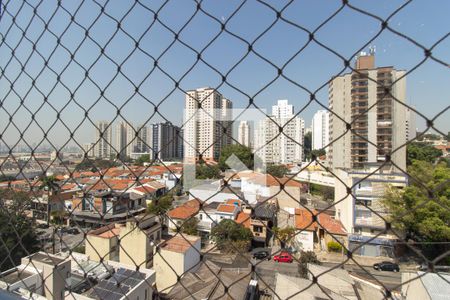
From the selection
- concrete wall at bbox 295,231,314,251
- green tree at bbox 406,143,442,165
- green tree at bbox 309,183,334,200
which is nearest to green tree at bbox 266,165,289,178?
green tree at bbox 406,143,442,165

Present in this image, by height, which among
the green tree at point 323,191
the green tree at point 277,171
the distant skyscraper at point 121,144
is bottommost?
the green tree at point 323,191

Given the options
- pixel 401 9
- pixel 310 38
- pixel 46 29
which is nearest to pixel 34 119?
pixel 46 29

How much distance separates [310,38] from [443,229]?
5706mm

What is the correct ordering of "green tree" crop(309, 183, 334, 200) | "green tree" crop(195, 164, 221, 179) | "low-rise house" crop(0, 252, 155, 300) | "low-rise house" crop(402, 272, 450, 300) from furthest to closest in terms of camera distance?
"green tree" crop(309, 183, 334, 200) < "low-rise house" crop(402, 272, 450, 300) < "green tree" crop(195, 164, 221, 179) < "low-rise house" crop(0, 252, 155, 300)

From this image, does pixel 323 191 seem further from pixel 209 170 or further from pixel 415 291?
pixel 209 170

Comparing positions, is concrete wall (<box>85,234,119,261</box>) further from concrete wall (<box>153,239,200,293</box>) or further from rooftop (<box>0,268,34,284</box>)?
concrete wall (<box>153,239,200,293</box>)

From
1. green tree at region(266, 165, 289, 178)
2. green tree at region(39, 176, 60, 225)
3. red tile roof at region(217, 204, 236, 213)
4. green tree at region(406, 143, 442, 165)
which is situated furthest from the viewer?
red tile roof at region(217, 204, 236, 213)

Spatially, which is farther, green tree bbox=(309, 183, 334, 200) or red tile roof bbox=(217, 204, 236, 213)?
green tree bbox=(309, 183, 334, 200)

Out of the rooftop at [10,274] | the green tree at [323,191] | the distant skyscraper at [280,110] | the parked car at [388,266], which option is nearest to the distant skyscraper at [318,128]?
the distant skyscraper at [280,110]

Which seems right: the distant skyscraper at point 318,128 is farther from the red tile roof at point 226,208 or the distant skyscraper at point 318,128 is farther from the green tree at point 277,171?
the red tile roof at point 226,208

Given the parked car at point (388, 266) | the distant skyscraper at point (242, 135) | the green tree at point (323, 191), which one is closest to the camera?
the distant skyscraper at point (242, 135)

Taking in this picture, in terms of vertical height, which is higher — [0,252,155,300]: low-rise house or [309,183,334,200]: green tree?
[0,252,155,300]: low-rise house

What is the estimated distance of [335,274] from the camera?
334 centimetres

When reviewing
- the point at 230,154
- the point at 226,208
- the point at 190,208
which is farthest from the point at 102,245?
the point at 226,208
